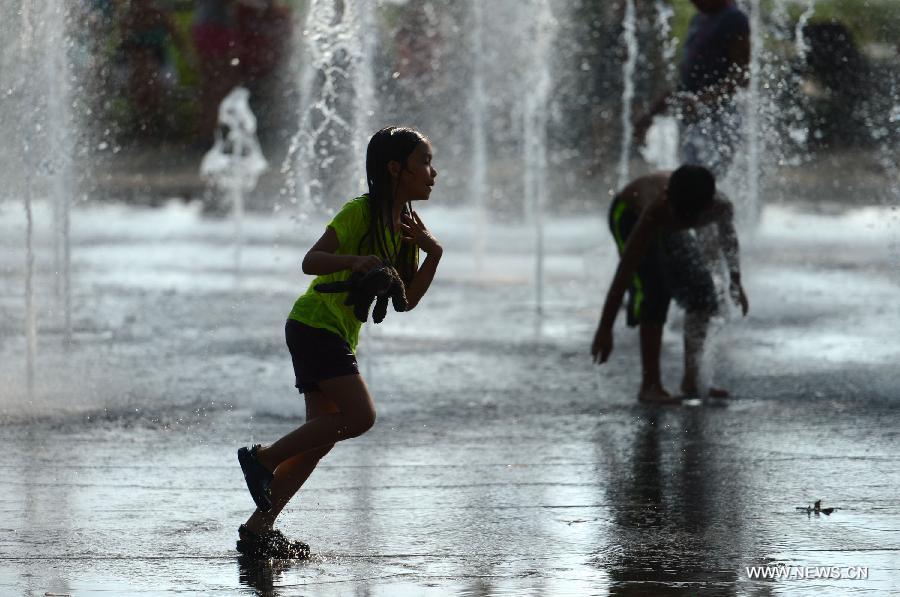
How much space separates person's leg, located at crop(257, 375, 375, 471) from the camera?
4676 mm

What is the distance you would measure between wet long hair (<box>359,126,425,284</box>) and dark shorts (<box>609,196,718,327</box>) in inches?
113

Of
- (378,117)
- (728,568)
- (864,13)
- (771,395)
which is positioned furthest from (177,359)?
(864,13)

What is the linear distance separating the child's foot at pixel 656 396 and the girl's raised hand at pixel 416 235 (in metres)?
2.78

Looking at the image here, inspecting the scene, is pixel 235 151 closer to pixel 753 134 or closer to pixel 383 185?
pixel 753 134

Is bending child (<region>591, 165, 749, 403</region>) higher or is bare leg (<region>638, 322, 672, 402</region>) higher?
bending child (<region>591, 165, 749, 403</region>)

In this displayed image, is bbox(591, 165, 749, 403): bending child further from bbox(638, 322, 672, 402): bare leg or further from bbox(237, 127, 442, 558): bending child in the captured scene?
bbox(237, 127, 442, 558): bending child

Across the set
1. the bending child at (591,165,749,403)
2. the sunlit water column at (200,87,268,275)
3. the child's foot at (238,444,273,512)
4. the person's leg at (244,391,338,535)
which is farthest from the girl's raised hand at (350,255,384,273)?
the sunlit water column at (200,87,268,275)

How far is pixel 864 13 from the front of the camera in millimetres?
22922

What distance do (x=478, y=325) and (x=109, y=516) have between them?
5014 millimetres

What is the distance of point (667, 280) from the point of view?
7547 millimetres

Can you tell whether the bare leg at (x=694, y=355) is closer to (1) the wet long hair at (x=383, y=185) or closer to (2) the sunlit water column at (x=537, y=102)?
(1) the wet long hair at (x=383, y=185)

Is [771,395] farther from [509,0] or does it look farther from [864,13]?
[864,13]

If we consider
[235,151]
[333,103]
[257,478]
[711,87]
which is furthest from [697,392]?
[235,151]

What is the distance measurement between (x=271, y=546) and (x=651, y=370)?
3.07 metres
